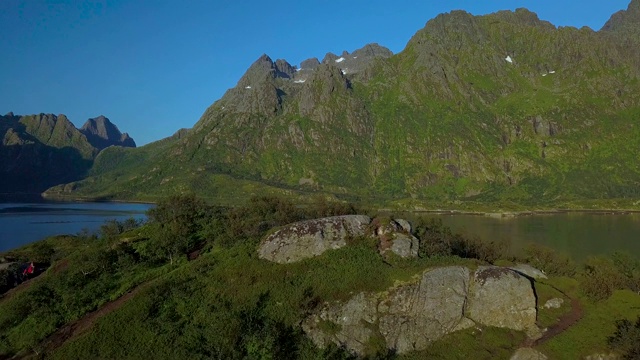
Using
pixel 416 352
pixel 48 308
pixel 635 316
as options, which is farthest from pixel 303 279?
pixel 635 316

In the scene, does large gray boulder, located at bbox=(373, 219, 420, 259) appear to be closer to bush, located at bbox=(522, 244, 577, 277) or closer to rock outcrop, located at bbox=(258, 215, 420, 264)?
rock outcrop, located at bbox=(258, 215, 420, 264)

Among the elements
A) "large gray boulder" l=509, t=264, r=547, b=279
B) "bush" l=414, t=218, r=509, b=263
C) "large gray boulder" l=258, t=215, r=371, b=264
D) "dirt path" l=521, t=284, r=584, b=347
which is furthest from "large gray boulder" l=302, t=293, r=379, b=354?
"large gray boulder" l=509, t=264, r=547, b=279

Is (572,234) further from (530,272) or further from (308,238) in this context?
(308,238)

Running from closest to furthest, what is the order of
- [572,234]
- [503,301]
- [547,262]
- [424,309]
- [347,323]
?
[503,301] → [424,309] → [347,323] → [547,262] → [572,234]

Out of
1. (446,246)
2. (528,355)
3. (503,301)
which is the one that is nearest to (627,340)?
(528,355)

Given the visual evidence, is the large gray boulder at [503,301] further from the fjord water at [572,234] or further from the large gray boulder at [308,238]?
the fjord water at [572,234]

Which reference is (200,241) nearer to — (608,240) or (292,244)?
(292,244)

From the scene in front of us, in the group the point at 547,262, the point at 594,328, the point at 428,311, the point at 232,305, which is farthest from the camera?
the point at 547,262
